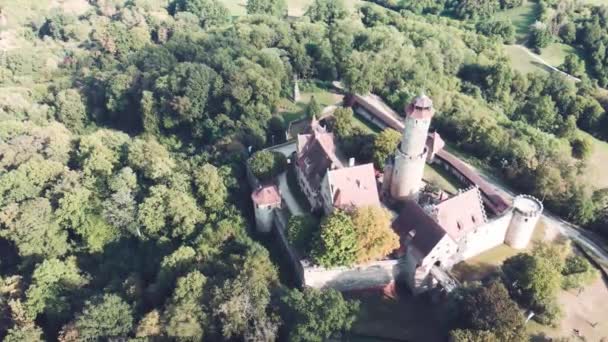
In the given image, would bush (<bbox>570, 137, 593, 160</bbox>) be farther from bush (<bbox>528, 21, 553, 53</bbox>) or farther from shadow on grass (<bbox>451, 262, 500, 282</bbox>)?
bush (<bbox>528, 21, 553, 53</bbox>)

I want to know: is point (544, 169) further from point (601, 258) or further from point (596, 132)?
point (596, 132)

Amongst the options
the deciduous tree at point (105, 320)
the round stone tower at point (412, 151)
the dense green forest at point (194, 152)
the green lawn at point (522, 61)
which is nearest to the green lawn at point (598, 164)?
the dense green forest at point (194, 152)

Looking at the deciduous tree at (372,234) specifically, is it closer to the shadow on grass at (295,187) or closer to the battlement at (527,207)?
the shadow on grass at (295,187)

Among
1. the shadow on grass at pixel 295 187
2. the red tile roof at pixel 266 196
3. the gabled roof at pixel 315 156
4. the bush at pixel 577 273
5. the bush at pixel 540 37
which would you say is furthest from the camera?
the bush at pixel 540 37

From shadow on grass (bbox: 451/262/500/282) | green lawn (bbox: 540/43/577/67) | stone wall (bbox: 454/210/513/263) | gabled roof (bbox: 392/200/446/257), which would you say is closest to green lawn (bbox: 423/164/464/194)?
stone wall (bbox: 454/210/513/263)

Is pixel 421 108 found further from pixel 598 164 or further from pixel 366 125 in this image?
pixel 598 164

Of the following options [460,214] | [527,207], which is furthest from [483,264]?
[527,207]
